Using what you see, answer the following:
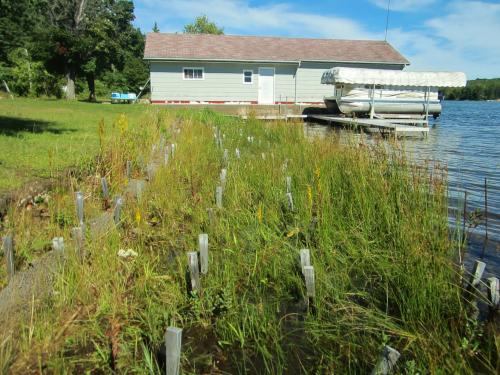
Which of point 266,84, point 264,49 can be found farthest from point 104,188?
point 264,49

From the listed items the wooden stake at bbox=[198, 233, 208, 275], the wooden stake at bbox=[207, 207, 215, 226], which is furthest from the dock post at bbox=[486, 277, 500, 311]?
the wooden stake at bbox=[207, 207, 215, 226]

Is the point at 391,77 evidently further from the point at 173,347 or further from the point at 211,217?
the point at 173,347

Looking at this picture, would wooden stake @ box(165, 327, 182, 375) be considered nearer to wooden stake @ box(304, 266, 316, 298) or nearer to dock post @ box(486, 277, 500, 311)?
wooden stake @ box(304, 266, 316, 298)

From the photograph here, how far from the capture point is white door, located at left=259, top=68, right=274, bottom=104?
78.2 ft

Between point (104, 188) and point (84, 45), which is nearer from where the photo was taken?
point (104, 188)

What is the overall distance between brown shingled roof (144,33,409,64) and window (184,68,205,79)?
2.53 feet

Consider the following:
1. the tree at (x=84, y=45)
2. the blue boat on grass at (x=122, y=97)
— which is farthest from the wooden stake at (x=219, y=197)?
the tree at (x=84, y=45)

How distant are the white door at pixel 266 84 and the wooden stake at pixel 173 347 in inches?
898

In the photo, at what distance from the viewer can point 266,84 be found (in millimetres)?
23953

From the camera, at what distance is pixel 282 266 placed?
10.1 feet

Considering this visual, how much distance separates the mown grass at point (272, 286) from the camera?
2162 mm

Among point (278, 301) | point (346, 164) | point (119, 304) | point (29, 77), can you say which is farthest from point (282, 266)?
point (29, 77)

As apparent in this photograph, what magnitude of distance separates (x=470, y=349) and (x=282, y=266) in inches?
50.8

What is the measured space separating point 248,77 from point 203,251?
868 inches
